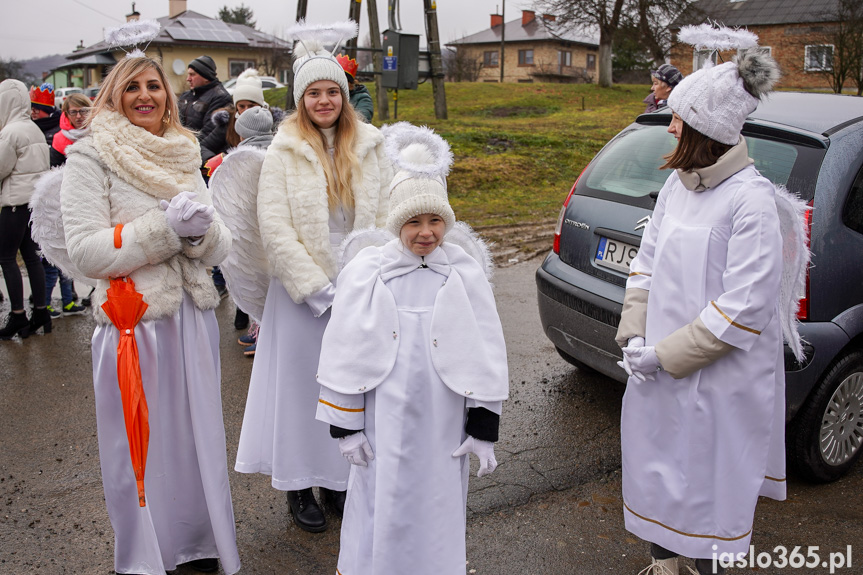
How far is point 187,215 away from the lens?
9.52 feet

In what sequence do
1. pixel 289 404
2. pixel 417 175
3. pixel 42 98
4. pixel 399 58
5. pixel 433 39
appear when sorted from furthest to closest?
pixel 433 39
pixel 399 58
pixel 42 98
pixel 289 404
pixel 417 175

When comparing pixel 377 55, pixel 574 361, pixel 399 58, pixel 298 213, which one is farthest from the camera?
pixel 377 55

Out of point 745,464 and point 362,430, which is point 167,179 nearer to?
point 362,430

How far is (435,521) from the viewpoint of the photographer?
2.63 meters

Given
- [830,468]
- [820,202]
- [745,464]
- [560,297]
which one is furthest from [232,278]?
[830,468]

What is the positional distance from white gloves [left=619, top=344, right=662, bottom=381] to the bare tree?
35160mm

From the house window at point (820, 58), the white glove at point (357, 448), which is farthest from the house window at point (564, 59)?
the white glove at point (357, 448)

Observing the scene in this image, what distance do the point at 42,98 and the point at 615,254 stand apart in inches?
230

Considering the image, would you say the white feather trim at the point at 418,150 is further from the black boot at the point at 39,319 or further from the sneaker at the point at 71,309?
the sneaker at the point at 71,309

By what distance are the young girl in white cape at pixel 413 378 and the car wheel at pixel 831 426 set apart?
6.63ft

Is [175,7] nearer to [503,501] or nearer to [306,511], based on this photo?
[306,511]

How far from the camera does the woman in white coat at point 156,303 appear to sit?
9.58 feet

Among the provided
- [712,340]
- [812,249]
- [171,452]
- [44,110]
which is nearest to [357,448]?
[171,452]

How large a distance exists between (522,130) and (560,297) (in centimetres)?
1514
